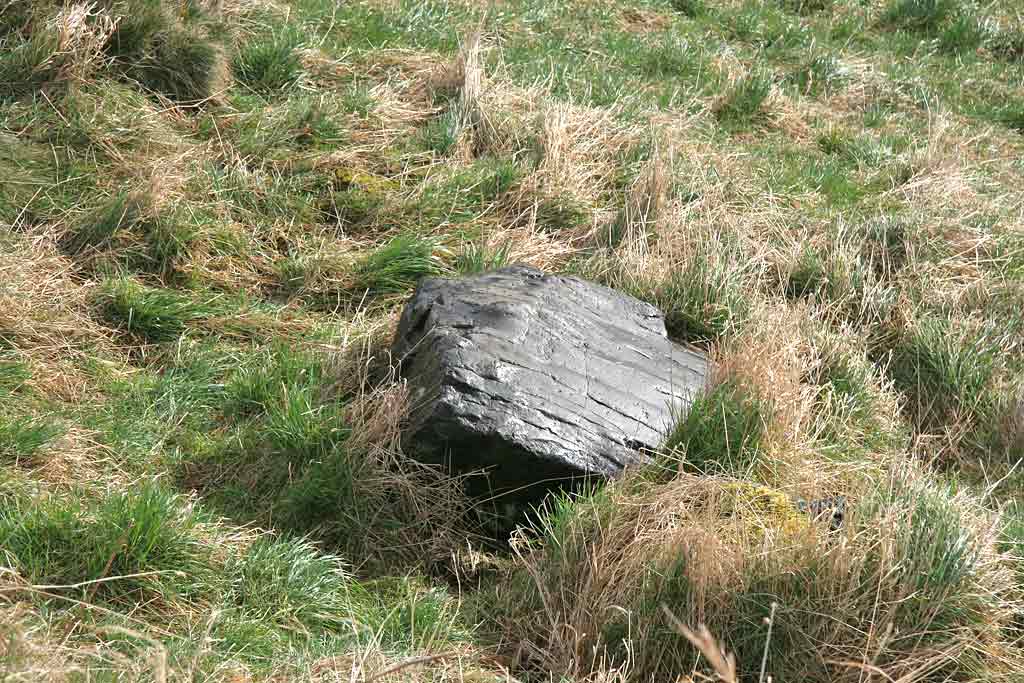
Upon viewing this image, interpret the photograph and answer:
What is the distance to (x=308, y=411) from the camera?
4.71 meters

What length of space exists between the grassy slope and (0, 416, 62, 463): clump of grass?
0.05ft

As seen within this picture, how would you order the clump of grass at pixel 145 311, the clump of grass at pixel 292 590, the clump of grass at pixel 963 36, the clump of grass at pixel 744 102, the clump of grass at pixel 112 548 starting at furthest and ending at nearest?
the clump of grass at pixel 963 36 → the clump of grass at pixel 744 102 → the clump of grass at pixel 145 311 → the clump of grass at pixel 292 590 → the clump of grass at pixel 112 548

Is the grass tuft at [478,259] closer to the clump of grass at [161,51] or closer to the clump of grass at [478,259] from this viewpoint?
the clump of grass at [478,259]

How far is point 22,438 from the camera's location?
14.4 feet

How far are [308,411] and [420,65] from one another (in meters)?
4.22

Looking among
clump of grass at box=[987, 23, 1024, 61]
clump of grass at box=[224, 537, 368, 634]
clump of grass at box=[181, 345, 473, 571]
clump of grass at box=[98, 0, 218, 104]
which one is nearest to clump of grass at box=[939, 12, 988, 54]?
clump of grass at box=[987, 23, 1024, 61]

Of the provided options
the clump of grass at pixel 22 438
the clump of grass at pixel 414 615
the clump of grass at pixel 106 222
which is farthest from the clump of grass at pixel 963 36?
the clump of grass at pixel 22 438

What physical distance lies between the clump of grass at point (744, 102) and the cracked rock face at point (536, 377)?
3759 mm

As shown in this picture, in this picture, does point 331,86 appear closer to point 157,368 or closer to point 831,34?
point 157,368

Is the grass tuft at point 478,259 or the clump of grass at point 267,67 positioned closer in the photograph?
the grass tuft at point 478,259

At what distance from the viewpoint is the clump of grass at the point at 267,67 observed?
754 centimetres

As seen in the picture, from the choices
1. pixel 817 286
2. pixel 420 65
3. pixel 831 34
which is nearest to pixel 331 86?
pixel 420 65

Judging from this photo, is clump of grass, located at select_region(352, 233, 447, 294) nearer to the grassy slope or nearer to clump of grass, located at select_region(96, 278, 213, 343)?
the grassy slope

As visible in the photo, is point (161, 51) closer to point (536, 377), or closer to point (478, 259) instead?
point (478, 259)
